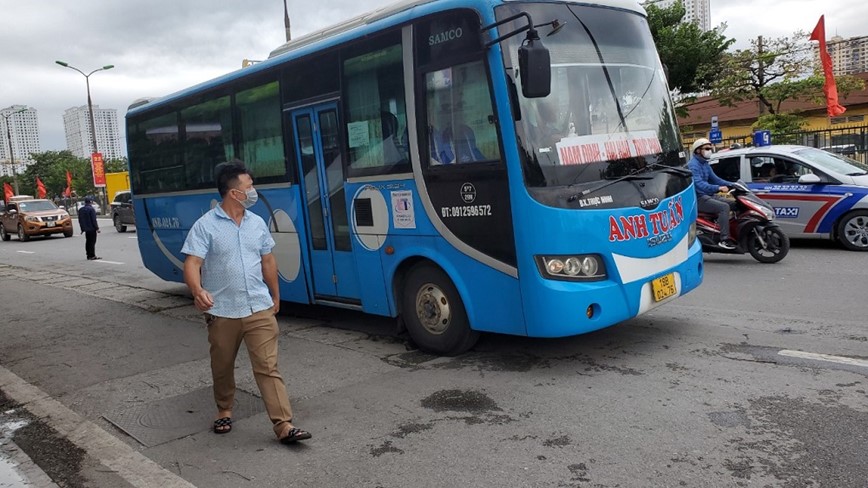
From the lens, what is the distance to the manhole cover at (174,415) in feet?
15.5

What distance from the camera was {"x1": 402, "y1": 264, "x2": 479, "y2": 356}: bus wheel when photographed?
5.79 m

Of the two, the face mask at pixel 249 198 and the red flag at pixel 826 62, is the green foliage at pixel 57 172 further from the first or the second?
the face mask at pixel 249 198

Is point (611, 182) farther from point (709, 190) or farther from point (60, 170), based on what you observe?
point (60, 170)

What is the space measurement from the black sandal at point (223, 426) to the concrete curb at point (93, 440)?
476 mm

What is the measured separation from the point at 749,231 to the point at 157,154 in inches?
332

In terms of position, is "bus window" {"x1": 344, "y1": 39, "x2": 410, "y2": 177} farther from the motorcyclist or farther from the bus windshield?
the motorcyclist

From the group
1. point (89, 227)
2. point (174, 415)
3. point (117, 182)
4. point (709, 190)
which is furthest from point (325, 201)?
point (117, 182)

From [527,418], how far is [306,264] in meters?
3.68

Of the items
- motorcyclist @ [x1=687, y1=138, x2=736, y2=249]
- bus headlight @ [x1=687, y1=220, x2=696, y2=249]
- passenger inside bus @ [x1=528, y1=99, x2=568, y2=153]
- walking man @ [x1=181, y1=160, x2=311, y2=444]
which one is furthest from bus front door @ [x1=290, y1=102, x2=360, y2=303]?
motorcyclist @ [x1=687, y1=138, x2=736, y2=249]

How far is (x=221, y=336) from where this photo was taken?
14.3ft

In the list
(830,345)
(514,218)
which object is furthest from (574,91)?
(830,345)

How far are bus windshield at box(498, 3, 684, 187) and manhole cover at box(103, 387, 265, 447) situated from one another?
2653 mm

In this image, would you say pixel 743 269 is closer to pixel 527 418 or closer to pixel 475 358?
pixel 475 358

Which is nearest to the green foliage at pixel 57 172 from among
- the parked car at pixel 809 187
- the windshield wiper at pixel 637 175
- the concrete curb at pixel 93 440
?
the parked car at pixel 809 187
